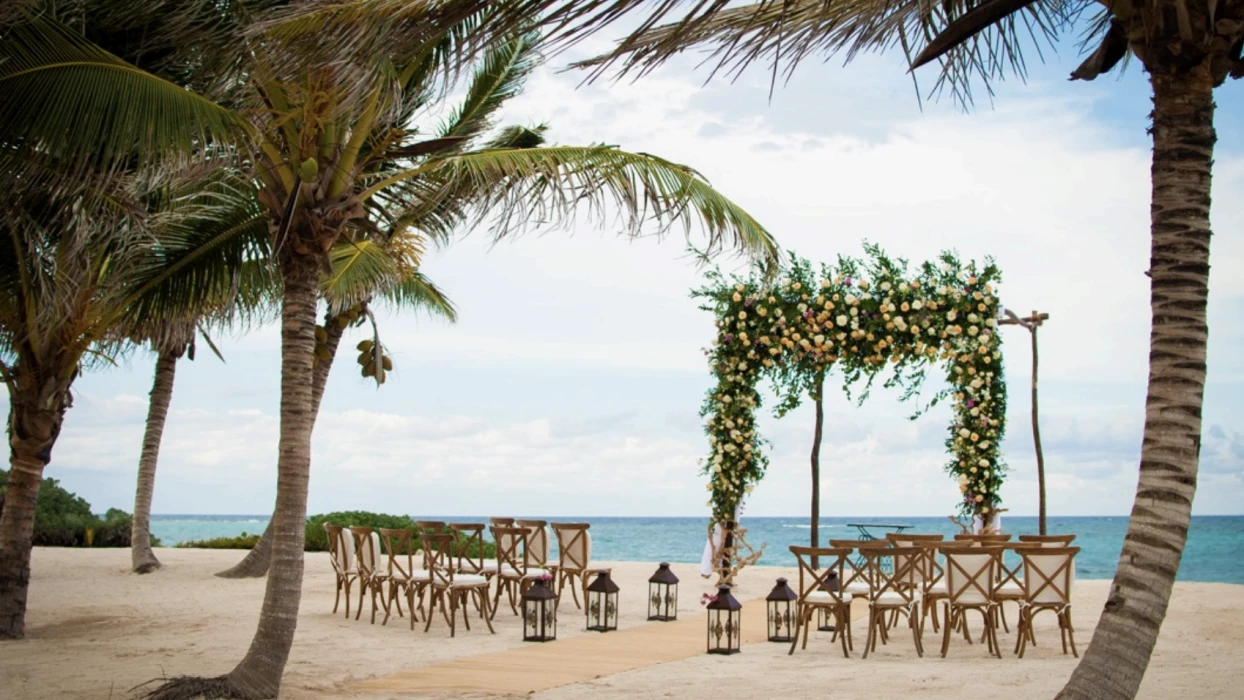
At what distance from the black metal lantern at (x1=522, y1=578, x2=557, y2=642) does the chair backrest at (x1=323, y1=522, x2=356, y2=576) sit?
7.89 feet

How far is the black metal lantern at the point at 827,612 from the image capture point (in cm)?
889

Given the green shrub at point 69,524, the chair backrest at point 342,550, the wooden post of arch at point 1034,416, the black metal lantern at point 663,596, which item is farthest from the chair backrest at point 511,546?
the green shrub at point 69,524

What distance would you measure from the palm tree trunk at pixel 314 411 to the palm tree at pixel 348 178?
6098 mm

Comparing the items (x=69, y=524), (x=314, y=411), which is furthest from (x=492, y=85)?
(x=69, y=524)

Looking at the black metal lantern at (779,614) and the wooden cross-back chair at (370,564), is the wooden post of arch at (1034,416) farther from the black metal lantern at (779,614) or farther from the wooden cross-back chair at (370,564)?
the wooden cross-back chair at (370,564)

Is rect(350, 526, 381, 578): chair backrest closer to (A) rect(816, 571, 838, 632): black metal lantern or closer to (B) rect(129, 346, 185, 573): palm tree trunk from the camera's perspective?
(A) rect(816, 571, 838, 632): black metal lantern

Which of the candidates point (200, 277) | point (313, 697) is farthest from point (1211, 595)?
point (200, 277)

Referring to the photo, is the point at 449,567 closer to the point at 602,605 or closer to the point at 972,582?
the point at 602,605

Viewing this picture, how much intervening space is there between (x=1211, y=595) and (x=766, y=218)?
26.5ft

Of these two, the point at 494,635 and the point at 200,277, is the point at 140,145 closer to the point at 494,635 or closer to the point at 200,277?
the point at 200,277

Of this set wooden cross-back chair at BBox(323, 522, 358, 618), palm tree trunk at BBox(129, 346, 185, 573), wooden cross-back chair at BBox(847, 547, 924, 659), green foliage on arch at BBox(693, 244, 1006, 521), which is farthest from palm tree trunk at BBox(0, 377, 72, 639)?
green foliage on arch at BBox(693, 244, 1006, 521)

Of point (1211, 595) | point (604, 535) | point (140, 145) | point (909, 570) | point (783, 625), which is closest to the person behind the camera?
point (140, 145)

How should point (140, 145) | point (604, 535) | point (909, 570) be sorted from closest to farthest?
point (140, 145) → point (909, 570) → point (604, 535)

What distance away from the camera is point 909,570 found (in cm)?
917
